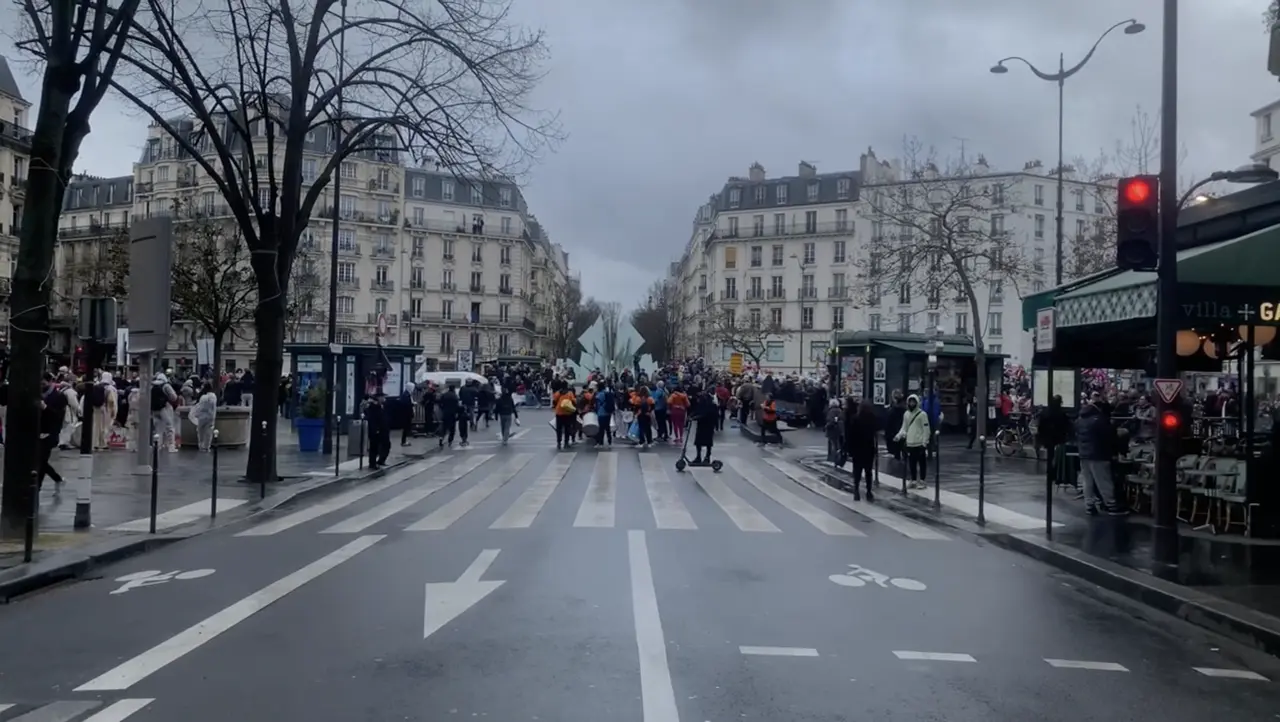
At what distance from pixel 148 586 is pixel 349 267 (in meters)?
87.0

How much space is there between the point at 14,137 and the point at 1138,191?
65779 millimetres

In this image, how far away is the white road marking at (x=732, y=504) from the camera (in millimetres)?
15438

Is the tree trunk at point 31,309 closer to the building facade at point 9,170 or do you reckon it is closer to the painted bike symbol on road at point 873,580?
the painted bike symbol on road at point 873,580

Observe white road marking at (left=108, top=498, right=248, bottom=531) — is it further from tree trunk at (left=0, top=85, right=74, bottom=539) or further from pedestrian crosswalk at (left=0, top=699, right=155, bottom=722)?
pedestrian crosswalk at (left=0, top=699, right=155, bottom=722)

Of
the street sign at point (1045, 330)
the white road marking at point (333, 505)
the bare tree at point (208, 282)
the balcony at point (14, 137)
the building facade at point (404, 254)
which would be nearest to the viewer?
the street sign at point (1045, 330)

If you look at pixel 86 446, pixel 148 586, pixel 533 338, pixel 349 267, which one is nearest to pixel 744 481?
pixel 86 446

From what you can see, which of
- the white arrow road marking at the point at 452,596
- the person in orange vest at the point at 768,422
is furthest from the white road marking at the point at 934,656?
the person in orange vest at the point at 768,422

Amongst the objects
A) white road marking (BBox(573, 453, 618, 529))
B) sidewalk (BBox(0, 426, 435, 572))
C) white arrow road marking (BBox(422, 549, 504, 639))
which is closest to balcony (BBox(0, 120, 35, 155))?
sidewalk (BBox(0, 426, 435, 572))

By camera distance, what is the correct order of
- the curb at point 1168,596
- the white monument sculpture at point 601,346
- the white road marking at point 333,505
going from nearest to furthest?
the curb at point 1168,596
the white road marking at point 333,505
the white monument sculpture at point 601,346

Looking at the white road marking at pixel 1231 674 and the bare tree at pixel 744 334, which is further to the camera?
the bare tree at pixel 744 334

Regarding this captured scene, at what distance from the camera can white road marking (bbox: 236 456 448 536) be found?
14.9 meters

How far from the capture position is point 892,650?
814 centimetres

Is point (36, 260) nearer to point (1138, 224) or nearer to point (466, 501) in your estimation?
point (466, 501)

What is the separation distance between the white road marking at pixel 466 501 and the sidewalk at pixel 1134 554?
6.93m
